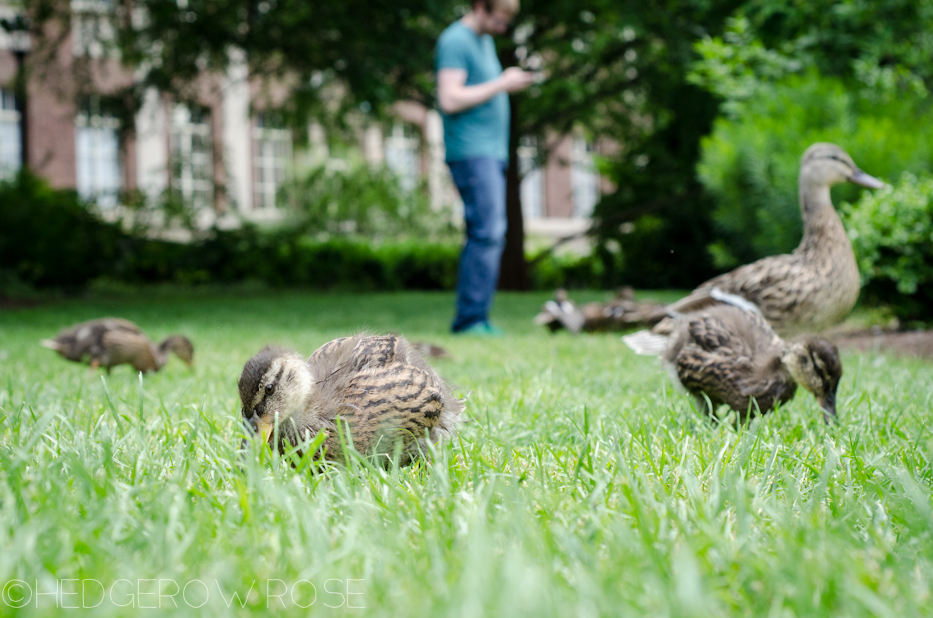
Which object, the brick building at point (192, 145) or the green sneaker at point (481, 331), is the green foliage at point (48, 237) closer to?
the brick building at point (192, 145)

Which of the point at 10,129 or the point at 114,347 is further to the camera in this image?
the point at 10,129

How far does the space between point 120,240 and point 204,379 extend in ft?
38.7

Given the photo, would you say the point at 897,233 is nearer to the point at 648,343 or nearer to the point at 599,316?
the point at 599,316

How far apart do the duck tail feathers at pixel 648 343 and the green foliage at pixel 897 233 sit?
303 cm

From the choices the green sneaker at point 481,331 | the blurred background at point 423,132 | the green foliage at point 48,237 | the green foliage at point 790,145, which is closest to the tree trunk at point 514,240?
the blurred background at point 423,132

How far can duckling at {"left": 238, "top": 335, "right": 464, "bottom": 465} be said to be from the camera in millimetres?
2361

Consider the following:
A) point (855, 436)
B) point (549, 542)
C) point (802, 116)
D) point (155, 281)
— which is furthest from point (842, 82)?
point (155, 281)

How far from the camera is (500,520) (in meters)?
1.73

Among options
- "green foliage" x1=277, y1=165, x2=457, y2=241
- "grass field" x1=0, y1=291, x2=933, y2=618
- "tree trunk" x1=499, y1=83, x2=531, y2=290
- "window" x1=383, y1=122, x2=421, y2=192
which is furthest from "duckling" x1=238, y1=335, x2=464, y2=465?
"window" x1=383, y1=122, x2=421, y2=192

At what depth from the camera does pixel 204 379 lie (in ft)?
14.8

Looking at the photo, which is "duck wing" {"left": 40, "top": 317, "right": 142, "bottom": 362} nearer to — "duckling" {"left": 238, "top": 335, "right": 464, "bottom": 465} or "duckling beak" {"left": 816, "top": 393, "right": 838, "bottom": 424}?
"duckling" {"left": 238, "top": 335, "right": 464, "bottom": 465}

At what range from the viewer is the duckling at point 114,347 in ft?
16.8

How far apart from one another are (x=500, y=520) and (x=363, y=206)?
22.7 m

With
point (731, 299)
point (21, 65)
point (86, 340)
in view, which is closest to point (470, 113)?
point (731, 299)
